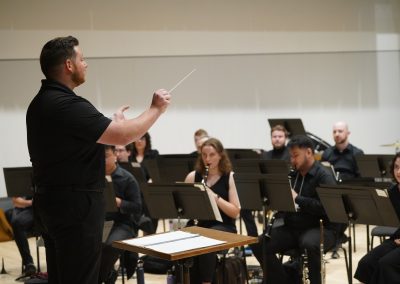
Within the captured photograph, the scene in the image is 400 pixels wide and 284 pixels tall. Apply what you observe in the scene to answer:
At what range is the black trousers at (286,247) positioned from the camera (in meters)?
5.39

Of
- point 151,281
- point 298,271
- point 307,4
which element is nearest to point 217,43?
point 307,4

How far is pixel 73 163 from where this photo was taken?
2910mm

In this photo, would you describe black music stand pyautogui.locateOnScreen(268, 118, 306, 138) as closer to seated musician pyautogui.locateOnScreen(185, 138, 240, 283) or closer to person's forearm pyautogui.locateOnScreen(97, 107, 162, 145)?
seated musician pyautogui.locateOnScreen(185, 138, 240, 283)

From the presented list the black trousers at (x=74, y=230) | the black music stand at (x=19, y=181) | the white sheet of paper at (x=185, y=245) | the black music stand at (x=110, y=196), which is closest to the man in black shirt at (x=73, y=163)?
the black trousers at (x=74, y=230)

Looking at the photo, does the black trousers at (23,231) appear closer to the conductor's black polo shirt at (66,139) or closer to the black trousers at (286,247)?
the black trousers at (286,247)

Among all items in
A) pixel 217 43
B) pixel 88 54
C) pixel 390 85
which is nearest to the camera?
pixel 88 54

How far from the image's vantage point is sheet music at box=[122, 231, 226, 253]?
351 cm

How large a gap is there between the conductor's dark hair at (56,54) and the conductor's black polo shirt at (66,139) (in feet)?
0.28

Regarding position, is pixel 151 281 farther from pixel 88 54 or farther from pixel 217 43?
pixel 217 43

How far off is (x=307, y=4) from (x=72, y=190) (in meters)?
10.1

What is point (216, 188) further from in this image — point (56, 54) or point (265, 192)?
point (56, 54)

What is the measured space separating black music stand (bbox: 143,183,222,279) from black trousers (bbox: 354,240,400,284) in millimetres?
1227

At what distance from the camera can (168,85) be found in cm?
1149

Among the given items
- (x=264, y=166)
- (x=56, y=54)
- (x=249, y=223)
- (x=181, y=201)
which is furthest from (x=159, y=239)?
(x=249, y=223)
